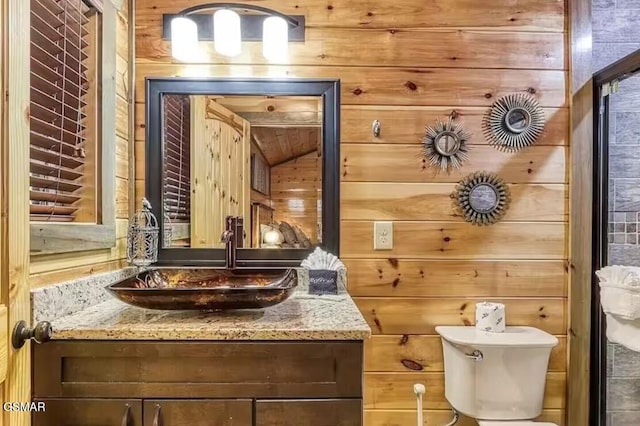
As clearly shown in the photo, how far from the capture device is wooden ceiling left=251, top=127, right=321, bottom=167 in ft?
5.90

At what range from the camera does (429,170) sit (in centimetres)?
184

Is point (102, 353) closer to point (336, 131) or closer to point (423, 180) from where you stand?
point (336, 131)

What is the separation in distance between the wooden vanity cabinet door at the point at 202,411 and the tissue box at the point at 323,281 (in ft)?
1.96

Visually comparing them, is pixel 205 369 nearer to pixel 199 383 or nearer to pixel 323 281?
pixel 199 383

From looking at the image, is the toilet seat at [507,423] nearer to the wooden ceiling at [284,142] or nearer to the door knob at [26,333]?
the wooden ceiling at [284,142]

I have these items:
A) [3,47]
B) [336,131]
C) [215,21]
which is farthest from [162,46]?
[3,47]

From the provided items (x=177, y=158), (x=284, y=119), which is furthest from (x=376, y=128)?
(x=177, y=158)

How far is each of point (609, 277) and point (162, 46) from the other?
1.99 metres

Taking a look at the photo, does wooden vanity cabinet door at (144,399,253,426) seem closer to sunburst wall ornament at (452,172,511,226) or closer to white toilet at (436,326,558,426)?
white toilet at (436,326,558,426)

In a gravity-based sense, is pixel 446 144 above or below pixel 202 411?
above

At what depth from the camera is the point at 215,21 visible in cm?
174

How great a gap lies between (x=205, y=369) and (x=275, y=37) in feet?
4.21

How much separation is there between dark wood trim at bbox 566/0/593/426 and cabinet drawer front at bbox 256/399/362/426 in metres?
1.18

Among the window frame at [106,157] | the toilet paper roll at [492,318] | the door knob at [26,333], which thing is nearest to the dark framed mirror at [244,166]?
the window frame at [106,157]
